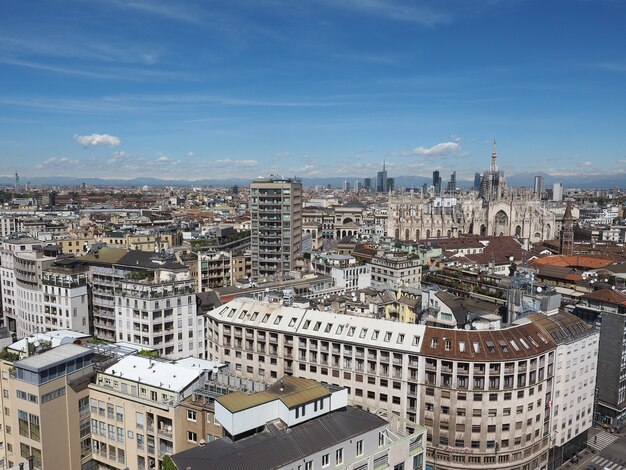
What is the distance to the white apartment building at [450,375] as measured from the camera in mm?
57312

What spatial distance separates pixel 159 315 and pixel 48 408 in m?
30.1

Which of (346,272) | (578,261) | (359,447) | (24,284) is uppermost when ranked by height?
(24,284)

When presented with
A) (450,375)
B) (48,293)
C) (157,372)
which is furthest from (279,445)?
(48,293)

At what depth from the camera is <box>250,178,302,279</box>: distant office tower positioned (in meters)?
129

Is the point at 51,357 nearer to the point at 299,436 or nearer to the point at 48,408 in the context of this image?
the point at 48,408

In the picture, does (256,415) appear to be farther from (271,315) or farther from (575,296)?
(575,296)

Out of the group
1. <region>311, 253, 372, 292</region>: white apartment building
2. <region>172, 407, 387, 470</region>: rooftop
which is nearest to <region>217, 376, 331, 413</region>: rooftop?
<region>172, 407, 387, 470</region>: rooftop

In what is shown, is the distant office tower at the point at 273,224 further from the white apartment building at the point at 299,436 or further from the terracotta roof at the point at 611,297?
the white apartment building at the point at 299,436

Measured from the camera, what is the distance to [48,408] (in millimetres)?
45812

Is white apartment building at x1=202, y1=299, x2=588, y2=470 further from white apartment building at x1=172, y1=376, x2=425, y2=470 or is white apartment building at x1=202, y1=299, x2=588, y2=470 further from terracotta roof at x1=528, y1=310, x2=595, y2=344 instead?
white apartment building at x1=172, y1=376, x2=425, y2=470

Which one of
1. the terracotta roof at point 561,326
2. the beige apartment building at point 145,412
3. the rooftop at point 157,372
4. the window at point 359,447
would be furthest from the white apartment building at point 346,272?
the window at point 359,447

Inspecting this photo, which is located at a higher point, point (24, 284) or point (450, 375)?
point (24, 284)

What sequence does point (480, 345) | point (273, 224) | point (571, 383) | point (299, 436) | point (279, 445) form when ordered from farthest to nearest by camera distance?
point (273, 224) < point (571, 383) < point (480, 345) < point (299, 436) < point (279, 445)

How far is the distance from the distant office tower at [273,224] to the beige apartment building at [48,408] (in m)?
81.0
